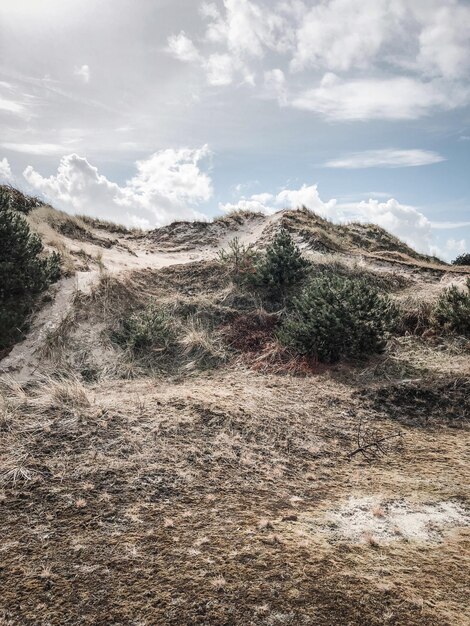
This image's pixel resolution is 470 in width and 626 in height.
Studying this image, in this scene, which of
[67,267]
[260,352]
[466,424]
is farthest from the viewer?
[67,267]

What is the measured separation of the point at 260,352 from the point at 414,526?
5.56 metres

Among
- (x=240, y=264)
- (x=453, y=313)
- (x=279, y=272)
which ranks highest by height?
(x=240, y=264)

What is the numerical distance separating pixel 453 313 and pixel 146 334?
7.31 metres

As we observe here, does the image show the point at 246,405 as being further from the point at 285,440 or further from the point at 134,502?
the point at 134,502

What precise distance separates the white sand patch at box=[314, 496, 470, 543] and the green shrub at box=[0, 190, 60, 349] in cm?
835

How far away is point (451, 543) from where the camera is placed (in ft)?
12.0

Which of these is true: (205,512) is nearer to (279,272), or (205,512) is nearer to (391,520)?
(391,520)

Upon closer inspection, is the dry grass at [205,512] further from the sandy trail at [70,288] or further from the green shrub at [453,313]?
the green shrub at [453,313]

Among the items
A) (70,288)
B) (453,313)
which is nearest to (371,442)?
(453,313)

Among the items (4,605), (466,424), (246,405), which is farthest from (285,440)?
(4,605)

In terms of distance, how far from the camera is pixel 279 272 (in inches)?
477

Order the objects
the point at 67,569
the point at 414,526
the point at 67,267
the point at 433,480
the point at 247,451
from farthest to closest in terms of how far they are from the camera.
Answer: the point at 67,267 → the point at 247,451 → the point at 433,480 → the point at 414,526 → the point at 67,569

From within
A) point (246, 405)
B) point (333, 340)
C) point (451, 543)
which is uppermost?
point (333, 340)

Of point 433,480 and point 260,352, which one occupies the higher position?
point 260,352
